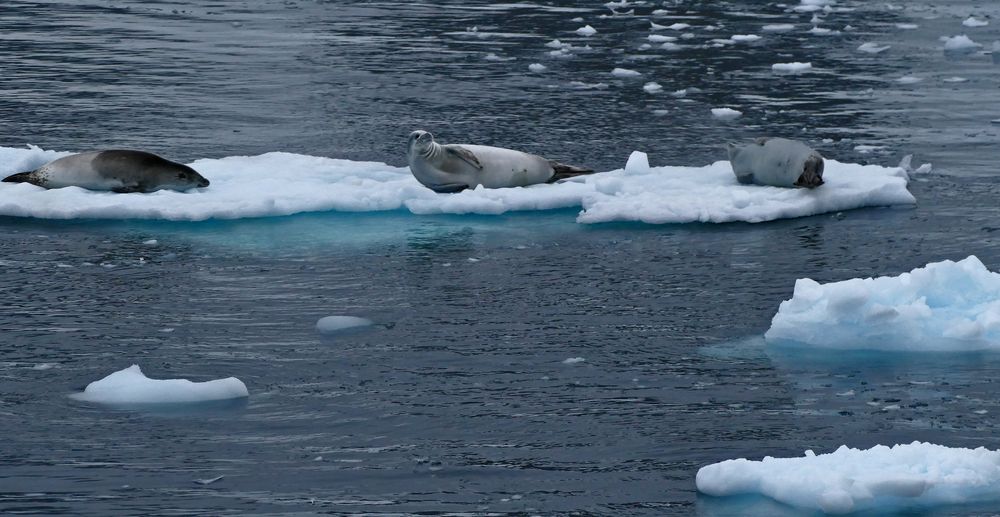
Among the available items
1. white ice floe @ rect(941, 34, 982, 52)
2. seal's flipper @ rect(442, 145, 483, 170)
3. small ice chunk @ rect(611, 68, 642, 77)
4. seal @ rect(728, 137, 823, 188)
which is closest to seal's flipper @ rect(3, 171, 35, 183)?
seal's flipper @ rect(442, 145, 483, 170)

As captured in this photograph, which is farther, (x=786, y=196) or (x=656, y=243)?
(x=786, y=196)

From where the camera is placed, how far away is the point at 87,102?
15.0 m

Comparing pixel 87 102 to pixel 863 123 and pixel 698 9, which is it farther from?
pixel 698 9

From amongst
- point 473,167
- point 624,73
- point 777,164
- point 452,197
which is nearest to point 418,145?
point 473,167

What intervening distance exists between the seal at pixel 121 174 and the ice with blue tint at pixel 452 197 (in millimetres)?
121

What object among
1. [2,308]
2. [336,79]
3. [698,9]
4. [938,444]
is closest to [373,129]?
[336,79]

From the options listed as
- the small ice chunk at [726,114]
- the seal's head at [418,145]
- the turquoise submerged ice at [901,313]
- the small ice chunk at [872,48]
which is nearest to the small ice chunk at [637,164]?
the seal's head at [418,145]

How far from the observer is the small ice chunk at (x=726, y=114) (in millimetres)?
14487

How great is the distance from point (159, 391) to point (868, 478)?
10.2ft

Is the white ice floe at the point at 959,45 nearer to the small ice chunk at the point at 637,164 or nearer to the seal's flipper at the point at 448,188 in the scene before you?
the small ice chunk at the point at 637,164

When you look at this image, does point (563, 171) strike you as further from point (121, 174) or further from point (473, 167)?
point (121, 174)

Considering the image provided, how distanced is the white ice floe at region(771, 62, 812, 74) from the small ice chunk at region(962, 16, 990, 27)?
500cm

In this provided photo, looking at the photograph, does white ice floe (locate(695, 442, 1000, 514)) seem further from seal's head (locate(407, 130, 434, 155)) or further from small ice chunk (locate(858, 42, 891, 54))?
small ice chunk (locate(858, 42, 891, 54))

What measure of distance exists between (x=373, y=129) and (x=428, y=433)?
761 cm
